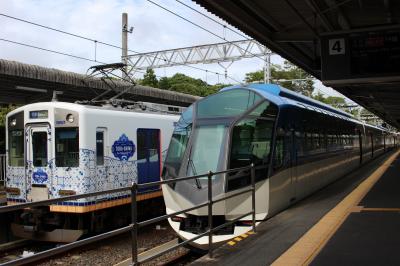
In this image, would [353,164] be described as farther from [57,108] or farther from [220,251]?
[220,251]

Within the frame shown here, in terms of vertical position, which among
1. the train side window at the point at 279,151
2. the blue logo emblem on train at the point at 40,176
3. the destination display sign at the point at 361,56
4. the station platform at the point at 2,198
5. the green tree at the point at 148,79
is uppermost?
the green tree at the point at 148,79

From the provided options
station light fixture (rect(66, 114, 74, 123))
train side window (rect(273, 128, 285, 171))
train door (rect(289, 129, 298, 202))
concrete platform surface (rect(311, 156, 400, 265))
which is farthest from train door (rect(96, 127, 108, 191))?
concrete platform surface (rect(311, 156, 400, 265))

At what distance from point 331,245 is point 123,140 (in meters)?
6.67

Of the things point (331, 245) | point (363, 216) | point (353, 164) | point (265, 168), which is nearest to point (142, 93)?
point (353, 164)

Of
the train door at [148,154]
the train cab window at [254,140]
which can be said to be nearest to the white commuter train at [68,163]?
the train door at [148,154]

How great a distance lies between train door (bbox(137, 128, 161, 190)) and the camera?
1273 cm

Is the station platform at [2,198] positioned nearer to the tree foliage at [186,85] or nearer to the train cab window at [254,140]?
the train cab window at [254,140]

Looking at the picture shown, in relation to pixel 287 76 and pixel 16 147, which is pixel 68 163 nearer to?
pixel 16 147

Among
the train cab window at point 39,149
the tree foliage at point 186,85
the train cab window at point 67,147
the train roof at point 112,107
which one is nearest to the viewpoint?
the train cab window at point 67,147

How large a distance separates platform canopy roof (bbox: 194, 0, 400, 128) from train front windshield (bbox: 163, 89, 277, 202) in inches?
76.6

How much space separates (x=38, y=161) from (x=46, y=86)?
244 inches

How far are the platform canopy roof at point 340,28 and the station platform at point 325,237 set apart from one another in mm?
2996

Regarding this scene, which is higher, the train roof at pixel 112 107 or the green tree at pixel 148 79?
the green tree at pixel 148 79

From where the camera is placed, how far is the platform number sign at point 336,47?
11875mm
